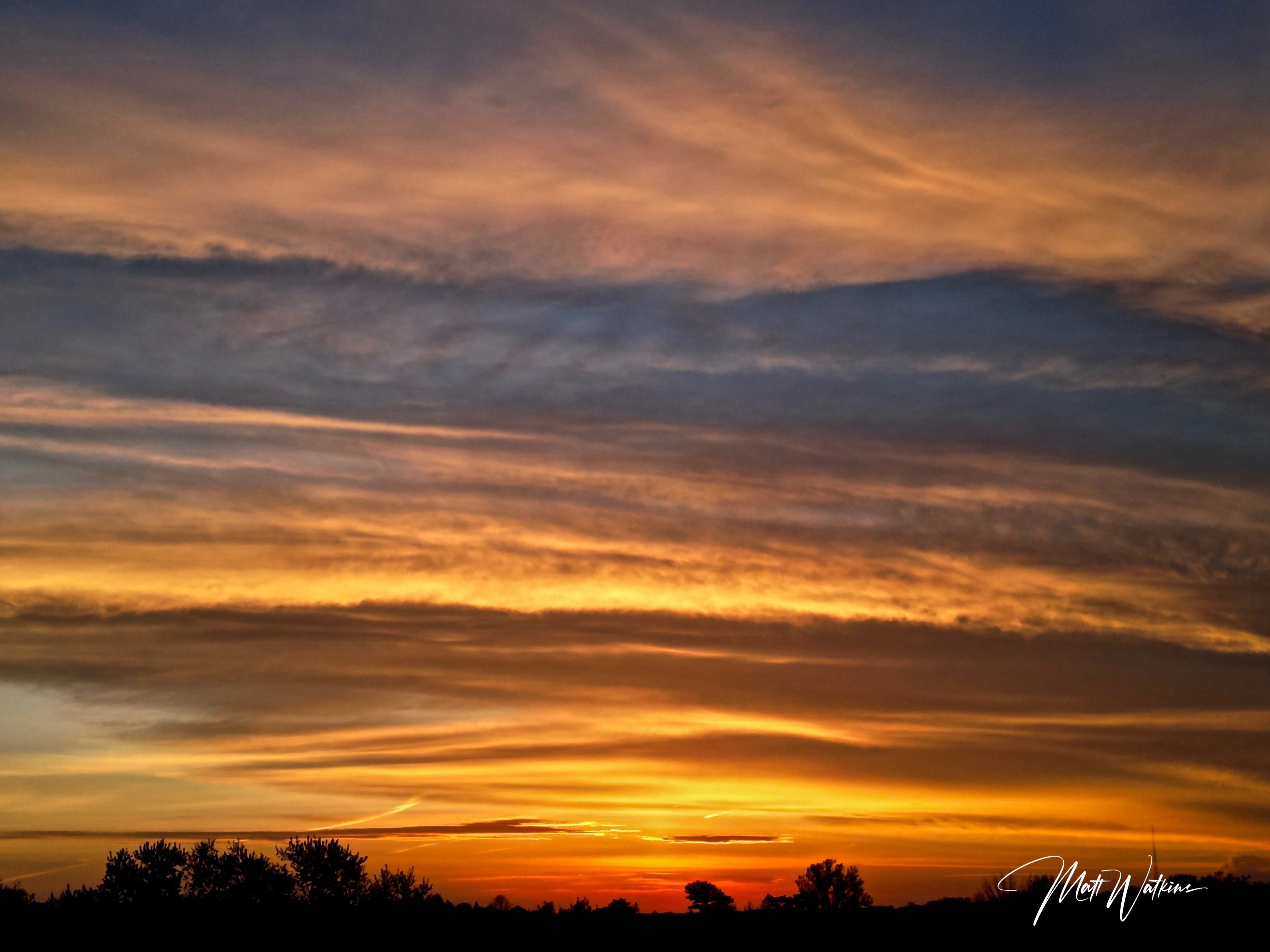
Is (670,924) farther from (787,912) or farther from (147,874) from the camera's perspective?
(147,874)

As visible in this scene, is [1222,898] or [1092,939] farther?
[1222,898]

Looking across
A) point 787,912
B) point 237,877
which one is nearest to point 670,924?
point 787,912

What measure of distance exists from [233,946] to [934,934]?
30.9 m

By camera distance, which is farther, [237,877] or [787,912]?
[237,877]

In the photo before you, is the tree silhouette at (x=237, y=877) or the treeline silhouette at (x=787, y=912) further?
the tree silhouette at (x=237, y=877)

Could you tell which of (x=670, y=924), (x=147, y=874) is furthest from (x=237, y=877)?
(x=670, y=924)

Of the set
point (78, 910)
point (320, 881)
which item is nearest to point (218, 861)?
point (320, 881)

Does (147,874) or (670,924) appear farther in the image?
(147,874)

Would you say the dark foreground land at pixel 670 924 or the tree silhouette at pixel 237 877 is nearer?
the dark foreground land at pixel 670 924

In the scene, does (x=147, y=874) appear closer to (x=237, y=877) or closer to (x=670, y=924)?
(x=237, y=877)

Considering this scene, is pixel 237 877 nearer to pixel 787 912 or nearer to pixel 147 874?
pixel 147 874

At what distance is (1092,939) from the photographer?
42.5 metres

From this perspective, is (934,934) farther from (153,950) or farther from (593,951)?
(153,950)

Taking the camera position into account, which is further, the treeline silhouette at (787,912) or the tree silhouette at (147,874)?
the tree silhouette at (147,874)
